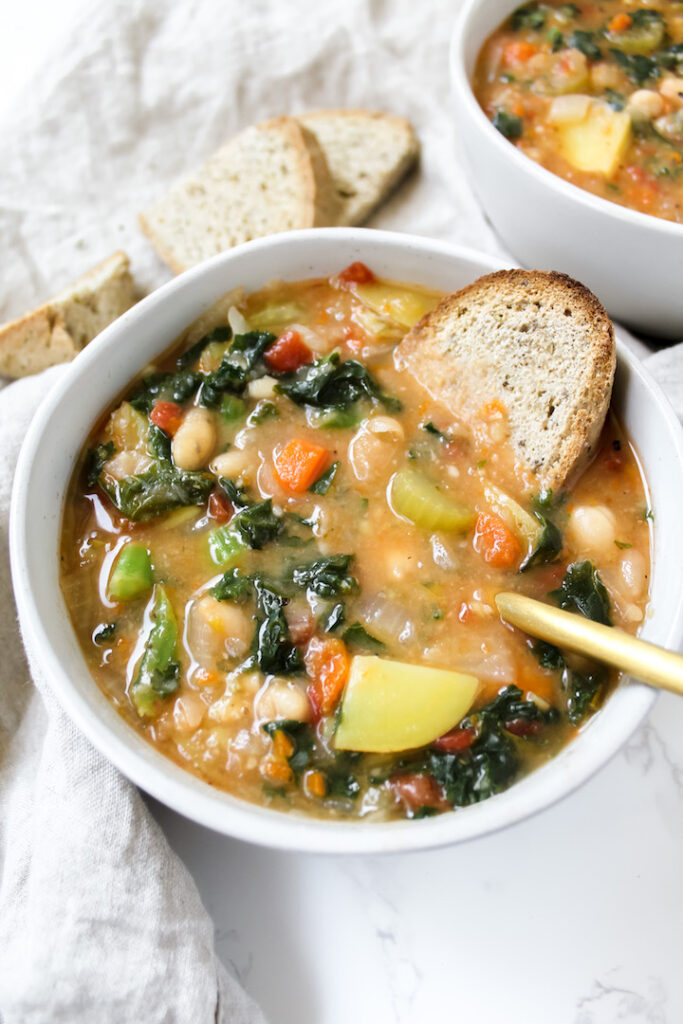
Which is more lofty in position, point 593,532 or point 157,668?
point 593,532

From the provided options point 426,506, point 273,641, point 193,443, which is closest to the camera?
point 273,641

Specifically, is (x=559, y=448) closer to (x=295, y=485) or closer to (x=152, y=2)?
(x=295, y=485)

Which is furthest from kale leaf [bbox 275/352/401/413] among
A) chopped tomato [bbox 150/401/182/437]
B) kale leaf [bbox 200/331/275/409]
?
chopped tomato [bbox 150/401/182/437]

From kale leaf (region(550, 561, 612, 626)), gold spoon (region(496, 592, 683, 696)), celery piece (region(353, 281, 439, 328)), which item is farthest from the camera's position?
celery piece (region(353, 281, 439, 328))

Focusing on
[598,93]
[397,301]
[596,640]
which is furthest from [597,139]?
[596,640]

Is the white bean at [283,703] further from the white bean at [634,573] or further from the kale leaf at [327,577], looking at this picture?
the white bean at [634,573]

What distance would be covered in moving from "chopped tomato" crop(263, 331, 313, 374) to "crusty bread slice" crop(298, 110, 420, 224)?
47.0 inches

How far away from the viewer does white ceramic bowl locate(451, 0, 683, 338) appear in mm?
3225

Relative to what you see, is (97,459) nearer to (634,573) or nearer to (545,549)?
(545,549)

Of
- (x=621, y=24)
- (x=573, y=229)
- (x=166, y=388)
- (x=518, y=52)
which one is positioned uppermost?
(x=621, y=24)

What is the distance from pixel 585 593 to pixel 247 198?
7.82 ft

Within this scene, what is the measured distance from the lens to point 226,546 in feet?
9.23

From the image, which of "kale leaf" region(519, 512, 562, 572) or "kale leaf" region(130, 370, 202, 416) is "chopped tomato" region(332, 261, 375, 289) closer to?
"kale leaf" region(130, 370, 202, 416)

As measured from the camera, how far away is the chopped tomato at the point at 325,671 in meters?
2.55
